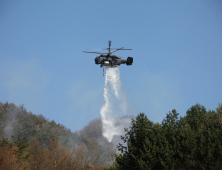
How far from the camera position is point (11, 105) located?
435 ft

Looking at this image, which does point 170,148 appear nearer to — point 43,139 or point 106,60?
point 106,60

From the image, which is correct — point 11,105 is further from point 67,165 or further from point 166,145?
point 166,145

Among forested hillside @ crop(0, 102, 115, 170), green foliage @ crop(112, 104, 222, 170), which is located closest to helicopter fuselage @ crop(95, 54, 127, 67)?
green foliage @ crop(112, 104, 222, 170)

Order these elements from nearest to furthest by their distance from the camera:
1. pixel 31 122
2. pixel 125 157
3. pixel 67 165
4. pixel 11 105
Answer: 1. pixel 125 157
2. pixel 67 165
3. pixel 31 122
4. pixel 11 105

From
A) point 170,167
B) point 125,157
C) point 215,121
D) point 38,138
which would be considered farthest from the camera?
point 38,138

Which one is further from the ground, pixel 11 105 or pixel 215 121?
pixel 11 105

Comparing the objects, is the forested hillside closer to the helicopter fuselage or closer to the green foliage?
the helicopter fuselage

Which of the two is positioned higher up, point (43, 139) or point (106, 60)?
point (106, 60)

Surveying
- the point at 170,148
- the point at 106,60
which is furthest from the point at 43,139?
the point at 170,148

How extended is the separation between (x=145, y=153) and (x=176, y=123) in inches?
474

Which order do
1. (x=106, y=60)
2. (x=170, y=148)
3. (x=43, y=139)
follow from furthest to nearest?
(x=43, y=139), (x=106, y=60), (x=170, y=148)

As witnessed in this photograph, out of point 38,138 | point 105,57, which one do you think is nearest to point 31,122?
point 38,138

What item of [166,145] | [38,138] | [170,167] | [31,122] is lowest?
[170,167]

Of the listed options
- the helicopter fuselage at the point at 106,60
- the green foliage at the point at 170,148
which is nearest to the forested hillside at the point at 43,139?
the helicopter fuselage at the point at 106,60
